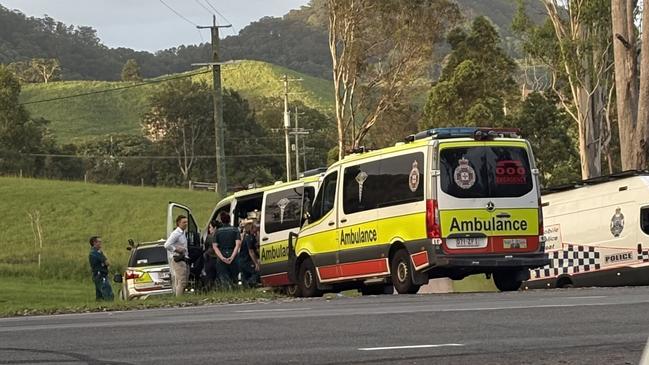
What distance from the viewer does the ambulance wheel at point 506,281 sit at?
18625 mm

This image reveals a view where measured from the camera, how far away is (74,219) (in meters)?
75.8

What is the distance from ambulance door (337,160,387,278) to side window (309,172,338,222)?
1.06 ft

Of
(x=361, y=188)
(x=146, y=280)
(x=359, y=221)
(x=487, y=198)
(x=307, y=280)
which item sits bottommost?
(x=307, y=280)

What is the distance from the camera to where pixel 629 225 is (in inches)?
862

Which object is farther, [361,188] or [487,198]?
[361,188]

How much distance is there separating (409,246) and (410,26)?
34.8m

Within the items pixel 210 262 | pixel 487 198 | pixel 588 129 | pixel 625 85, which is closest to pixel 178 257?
pixel 210 262

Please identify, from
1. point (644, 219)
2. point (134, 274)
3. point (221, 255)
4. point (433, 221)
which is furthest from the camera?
point (134, 274)

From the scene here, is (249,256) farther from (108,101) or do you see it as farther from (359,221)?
(108,101)

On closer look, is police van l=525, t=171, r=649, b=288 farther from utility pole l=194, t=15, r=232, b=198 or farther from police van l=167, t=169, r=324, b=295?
utility pole l=194, t=15, r=232, b=198

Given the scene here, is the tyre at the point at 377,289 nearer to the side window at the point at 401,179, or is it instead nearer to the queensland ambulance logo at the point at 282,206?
the side window at the point at 401,179

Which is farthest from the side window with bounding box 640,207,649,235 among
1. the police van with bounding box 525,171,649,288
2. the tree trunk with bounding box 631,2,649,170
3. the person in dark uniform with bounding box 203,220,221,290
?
the person in dark uniform with bounding box 203,220,221,290

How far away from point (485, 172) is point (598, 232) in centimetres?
621

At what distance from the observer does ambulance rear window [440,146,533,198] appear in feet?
56.6
